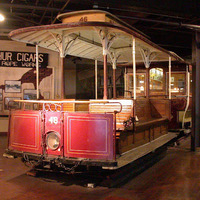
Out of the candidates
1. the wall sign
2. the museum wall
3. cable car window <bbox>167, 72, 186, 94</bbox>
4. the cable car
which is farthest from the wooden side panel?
cable car window <bbox>167, 72, 186, 94</bbox>

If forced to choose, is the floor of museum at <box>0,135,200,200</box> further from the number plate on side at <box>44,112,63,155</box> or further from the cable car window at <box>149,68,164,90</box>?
the cable car window at <box>149,68,164,90</box>

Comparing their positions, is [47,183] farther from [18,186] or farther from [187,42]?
[187,42]

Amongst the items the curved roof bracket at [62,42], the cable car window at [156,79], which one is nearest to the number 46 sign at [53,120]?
the curved roof bracket at [62,42]

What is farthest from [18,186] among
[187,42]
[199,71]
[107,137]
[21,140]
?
[187,42]

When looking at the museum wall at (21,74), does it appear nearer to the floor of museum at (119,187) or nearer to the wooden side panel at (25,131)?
the floor of museum at (119,187)

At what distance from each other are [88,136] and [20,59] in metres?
8.11

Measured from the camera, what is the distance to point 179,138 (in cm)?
1091

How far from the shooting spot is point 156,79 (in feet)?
35.6

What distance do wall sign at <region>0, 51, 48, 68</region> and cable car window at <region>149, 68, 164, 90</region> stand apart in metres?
4.96

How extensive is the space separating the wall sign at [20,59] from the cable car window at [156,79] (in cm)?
496

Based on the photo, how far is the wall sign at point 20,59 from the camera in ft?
38.4

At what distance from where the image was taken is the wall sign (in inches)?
461

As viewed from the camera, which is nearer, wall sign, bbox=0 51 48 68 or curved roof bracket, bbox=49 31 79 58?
curved roof bracket, bbox=49 31 79 58

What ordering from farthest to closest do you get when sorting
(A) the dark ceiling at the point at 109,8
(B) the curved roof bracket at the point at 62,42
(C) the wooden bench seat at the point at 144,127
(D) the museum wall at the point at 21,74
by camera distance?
(D) the museum wall at the point at 21,74 < (A) the dark ceiling at the point at 109,8 < (B) the curved roof bracket at the point at 62,42 < (C) the wooden bench seat at the point at 144,127
